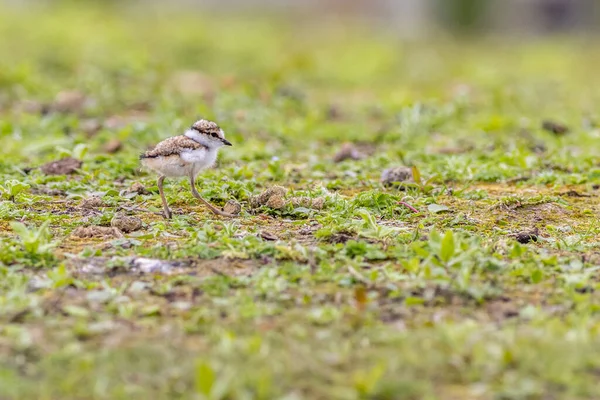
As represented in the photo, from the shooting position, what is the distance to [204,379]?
12.4 feet

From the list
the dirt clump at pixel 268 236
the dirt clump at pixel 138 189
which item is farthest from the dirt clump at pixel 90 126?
the dirt clump at pixel 268 236

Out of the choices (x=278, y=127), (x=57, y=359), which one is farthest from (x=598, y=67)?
(x=57, y=359)

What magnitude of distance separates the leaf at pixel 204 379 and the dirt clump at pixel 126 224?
7.74ft

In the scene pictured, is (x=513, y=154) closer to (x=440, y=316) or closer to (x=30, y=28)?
(x=440, y=316)

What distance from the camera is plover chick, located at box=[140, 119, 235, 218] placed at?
645 cm

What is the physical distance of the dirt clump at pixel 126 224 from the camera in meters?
6.01

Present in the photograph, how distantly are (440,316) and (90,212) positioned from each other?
9.54ft

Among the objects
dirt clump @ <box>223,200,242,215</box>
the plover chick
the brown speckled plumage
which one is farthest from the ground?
the brown speckled plumage

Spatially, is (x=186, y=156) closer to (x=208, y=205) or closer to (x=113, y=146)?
(x=208, y=205)

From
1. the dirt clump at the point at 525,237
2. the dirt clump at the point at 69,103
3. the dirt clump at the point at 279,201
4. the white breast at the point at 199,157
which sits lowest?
the dirt clump at the point at 525,237

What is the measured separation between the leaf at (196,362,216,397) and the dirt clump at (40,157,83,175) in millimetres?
4278

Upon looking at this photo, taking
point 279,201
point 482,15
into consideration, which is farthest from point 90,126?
point 482,15

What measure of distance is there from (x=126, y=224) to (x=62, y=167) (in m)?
1.97

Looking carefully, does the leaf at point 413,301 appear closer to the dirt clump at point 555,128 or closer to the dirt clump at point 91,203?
the dirt clump at point 91,203
